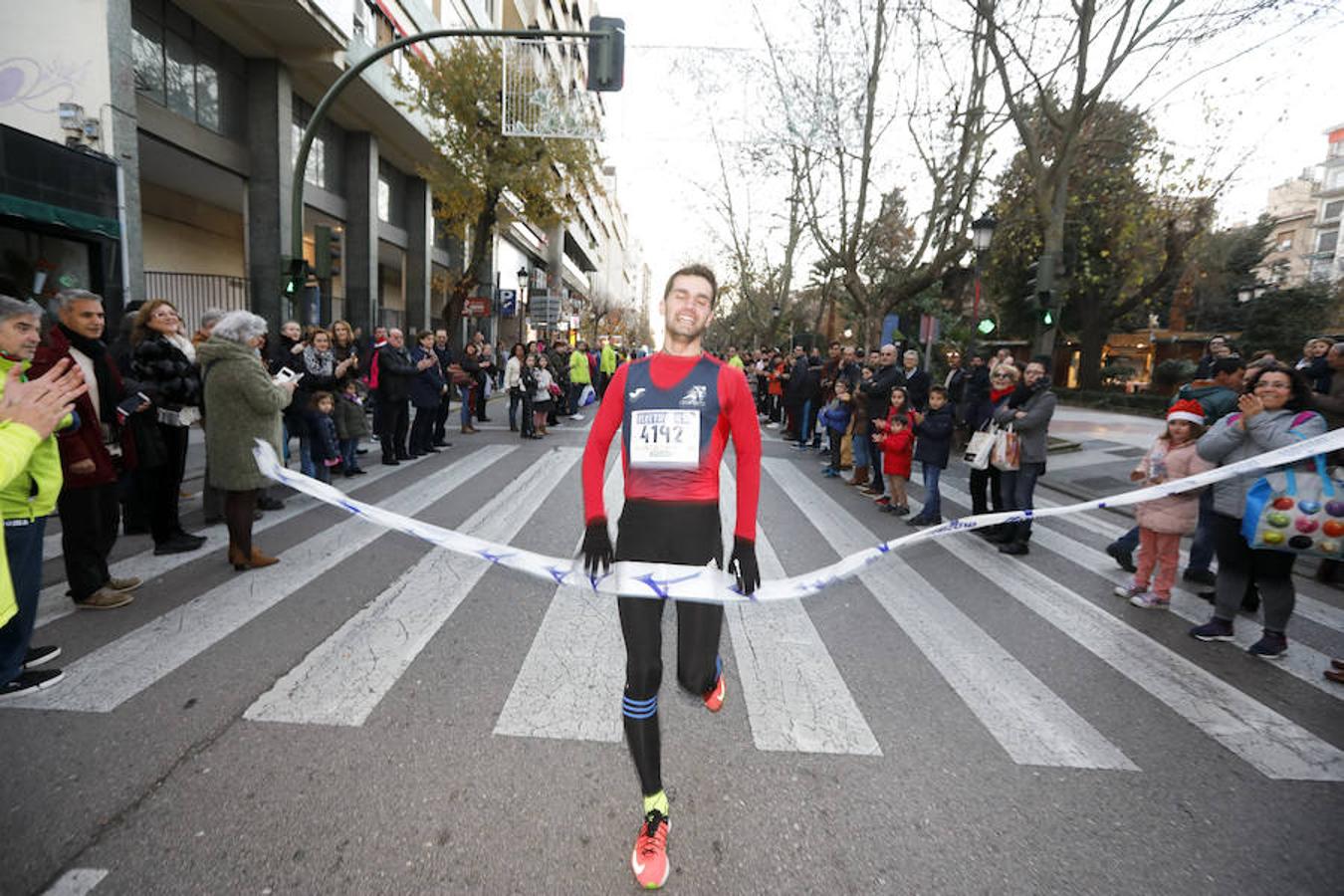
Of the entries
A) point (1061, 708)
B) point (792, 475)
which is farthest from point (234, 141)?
point (1061, 708)

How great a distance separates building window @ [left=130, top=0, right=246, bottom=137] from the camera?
1262cm

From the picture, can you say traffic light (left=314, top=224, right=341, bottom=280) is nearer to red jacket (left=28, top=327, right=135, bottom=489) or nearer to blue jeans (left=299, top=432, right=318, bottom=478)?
blue jeans (left=299, top=432, right=318, bottom=478)

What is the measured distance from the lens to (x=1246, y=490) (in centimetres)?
424

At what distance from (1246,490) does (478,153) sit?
20943mm

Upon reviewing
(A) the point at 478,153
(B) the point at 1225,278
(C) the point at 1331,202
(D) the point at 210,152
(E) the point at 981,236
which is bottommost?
(E) the point at 981,236

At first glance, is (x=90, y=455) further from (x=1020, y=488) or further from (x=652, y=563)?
(x=1020, y=488)

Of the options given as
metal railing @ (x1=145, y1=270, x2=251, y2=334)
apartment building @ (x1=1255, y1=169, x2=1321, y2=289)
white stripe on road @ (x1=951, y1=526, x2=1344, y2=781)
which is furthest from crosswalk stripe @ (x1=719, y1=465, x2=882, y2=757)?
apartment building @ (x1=1255, y1=169, x2=1321, y2=289)

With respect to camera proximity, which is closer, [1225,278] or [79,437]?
[79,437]

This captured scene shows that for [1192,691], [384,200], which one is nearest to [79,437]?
[1192,691]

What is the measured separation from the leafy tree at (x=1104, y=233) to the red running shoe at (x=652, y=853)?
1395 centimetres

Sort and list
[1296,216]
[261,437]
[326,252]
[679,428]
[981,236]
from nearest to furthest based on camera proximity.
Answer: [679,428], [261,437], [326,252], [981,236], [1296,216]

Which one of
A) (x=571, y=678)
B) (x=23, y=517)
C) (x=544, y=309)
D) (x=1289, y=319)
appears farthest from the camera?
(x=544, y=309)

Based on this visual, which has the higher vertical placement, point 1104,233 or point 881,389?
point 1104,233

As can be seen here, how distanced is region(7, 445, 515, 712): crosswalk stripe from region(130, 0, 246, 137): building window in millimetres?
11475
